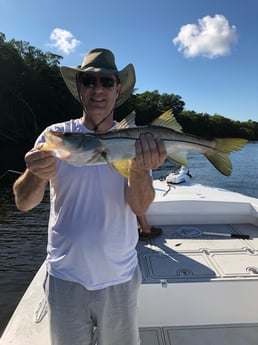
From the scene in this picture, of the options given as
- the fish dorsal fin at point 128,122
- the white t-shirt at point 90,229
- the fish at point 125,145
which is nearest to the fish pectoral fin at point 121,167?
the fish at point 125,145

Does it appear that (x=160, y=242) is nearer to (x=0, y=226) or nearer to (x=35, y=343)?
(x=35, y=343)

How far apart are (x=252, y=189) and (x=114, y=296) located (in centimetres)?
1796

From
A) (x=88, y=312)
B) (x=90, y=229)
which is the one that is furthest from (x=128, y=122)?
(x=88, y=312)

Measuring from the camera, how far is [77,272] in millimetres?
2012

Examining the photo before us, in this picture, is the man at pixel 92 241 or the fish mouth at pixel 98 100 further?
the fish mouth at pixel 98 100

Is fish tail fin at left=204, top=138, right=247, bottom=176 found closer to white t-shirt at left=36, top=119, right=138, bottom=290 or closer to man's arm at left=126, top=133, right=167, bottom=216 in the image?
man's arm at left=126, top=133, right=167, bottom=216

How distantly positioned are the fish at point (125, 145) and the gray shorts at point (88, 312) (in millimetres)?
750

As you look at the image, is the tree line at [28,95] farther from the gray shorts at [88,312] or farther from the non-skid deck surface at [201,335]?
the gray shorts at [88,312]

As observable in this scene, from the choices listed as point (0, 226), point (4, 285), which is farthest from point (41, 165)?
point (0, 226)

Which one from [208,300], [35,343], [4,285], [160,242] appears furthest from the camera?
[4,285]

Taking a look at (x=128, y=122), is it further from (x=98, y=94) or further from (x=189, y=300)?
(x=189, y=300)

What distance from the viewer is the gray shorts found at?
2014 millimetres

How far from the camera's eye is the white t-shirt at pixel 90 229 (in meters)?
2.02

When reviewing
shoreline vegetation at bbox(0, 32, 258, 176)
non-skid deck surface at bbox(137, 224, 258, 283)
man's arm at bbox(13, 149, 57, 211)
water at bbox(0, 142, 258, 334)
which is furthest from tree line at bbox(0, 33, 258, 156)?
man's arm at bbox(13, 149, 57, 211)
